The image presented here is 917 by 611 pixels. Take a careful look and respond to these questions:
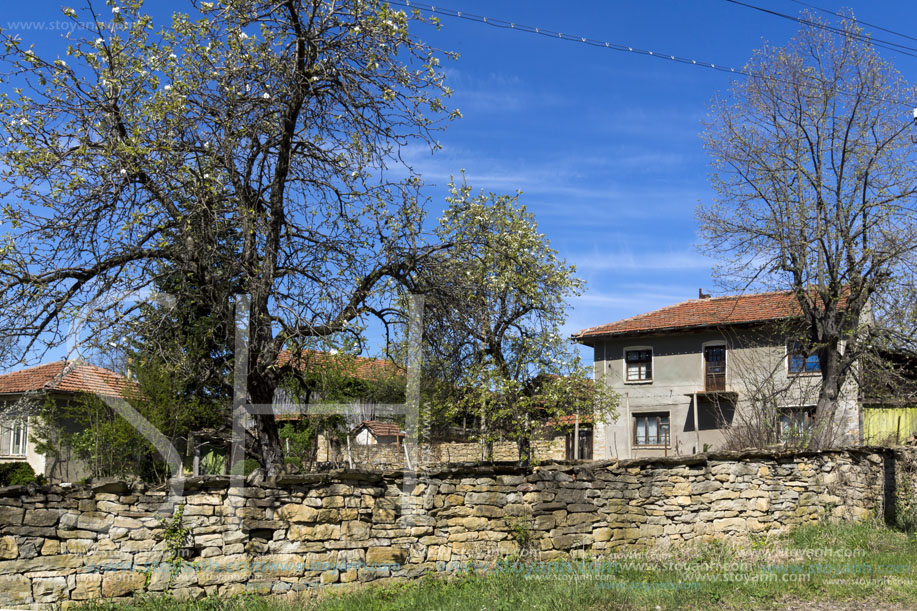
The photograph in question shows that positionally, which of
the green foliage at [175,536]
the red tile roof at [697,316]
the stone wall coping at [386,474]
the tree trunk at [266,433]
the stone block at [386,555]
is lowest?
the stone block at [386,555]

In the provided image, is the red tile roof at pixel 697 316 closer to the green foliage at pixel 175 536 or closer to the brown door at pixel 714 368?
the brown door at pixel 714 368

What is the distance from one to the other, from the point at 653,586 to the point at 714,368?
2275 centimetres

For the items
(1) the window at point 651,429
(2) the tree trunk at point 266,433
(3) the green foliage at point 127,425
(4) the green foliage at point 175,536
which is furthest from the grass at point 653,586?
(1) the window at point 651,429

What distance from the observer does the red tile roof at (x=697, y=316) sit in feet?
89.1

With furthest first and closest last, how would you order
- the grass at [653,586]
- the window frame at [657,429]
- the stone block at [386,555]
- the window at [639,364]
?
the window at [639,364]
the window frame at [657,429]
the stone block at [386,555]
the grass at [653,586]

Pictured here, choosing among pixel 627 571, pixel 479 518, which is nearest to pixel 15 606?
pixel 479 518

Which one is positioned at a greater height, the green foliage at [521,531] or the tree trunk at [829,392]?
the tree trunk at [829,392]

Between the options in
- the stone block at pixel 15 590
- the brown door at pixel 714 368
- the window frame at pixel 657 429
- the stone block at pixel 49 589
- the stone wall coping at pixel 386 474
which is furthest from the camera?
the window frame at pixel 657 429

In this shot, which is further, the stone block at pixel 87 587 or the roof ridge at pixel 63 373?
the roof ridge at pixel 63 373

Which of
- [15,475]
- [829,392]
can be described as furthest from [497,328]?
[15,475]

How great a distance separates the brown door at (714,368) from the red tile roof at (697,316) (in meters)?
1.41

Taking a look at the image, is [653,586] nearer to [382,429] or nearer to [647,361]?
[647,361]

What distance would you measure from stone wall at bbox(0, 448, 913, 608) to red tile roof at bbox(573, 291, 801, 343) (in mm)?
16020

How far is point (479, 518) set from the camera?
900 centimetres
